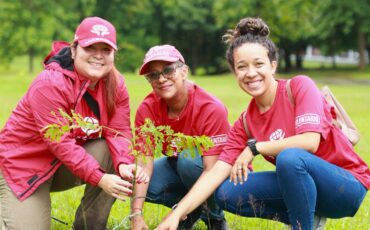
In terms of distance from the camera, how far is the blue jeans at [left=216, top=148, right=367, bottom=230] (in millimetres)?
4156

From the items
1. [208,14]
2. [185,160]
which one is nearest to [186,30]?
[208,14]

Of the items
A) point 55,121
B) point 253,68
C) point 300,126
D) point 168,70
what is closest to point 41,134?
point 55,121

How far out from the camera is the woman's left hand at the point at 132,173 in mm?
4152

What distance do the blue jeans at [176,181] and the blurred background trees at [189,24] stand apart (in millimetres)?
36283

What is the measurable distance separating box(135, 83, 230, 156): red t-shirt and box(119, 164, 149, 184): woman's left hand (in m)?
0.60

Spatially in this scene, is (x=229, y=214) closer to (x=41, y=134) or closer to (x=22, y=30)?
(x=41, y=134)

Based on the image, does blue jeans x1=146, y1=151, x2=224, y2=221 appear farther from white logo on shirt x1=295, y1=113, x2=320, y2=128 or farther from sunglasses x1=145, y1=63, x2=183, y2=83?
white logo on shirt x1=295, y1=113, x2=320, y2=128

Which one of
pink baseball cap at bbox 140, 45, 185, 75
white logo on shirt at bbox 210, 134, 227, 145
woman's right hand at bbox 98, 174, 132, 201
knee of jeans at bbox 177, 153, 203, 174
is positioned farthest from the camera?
knee of jeans at bbox 177, 153, 203, 174

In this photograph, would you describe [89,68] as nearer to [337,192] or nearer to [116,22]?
[337,192]

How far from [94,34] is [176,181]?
1.57m

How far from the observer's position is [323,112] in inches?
171

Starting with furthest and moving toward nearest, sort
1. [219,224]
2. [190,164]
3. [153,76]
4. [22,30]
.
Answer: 1. [22,30]
2. [219,224]
3. [190,164]
4. [153,76]

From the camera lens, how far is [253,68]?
438cm

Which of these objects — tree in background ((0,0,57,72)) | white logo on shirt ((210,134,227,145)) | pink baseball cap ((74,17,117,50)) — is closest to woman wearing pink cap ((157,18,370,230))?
white logo on shirt ((210,134,227,145))
